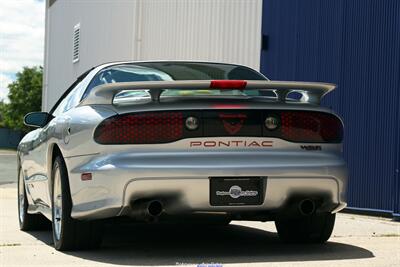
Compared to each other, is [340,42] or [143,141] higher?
[340,42]

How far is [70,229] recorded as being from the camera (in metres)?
4.96

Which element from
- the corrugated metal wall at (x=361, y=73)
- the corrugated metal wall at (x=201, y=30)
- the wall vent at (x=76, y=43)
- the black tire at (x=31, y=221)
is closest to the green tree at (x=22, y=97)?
the wall vent at (x=76, y=43)

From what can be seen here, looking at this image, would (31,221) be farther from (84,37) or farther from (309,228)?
(84,37)

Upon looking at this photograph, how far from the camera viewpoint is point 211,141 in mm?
4680

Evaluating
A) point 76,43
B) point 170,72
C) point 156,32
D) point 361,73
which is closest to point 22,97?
point 76,43

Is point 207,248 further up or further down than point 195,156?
further down

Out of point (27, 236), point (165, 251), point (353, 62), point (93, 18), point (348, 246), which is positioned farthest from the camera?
point (93, 18)

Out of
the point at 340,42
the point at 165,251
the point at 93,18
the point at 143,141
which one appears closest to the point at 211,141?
the point at 143,141

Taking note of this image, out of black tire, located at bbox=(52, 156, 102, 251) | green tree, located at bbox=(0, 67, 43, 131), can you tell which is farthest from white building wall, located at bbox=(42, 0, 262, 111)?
green tree, located at bbox=(0, 67, 43, 131)

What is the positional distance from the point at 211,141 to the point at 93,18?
17.5 m

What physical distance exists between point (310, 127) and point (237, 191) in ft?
2.36

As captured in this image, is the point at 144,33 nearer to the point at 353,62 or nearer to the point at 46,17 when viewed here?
the point at 353,62

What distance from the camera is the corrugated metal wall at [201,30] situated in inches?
487

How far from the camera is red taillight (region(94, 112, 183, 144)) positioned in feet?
15.1
